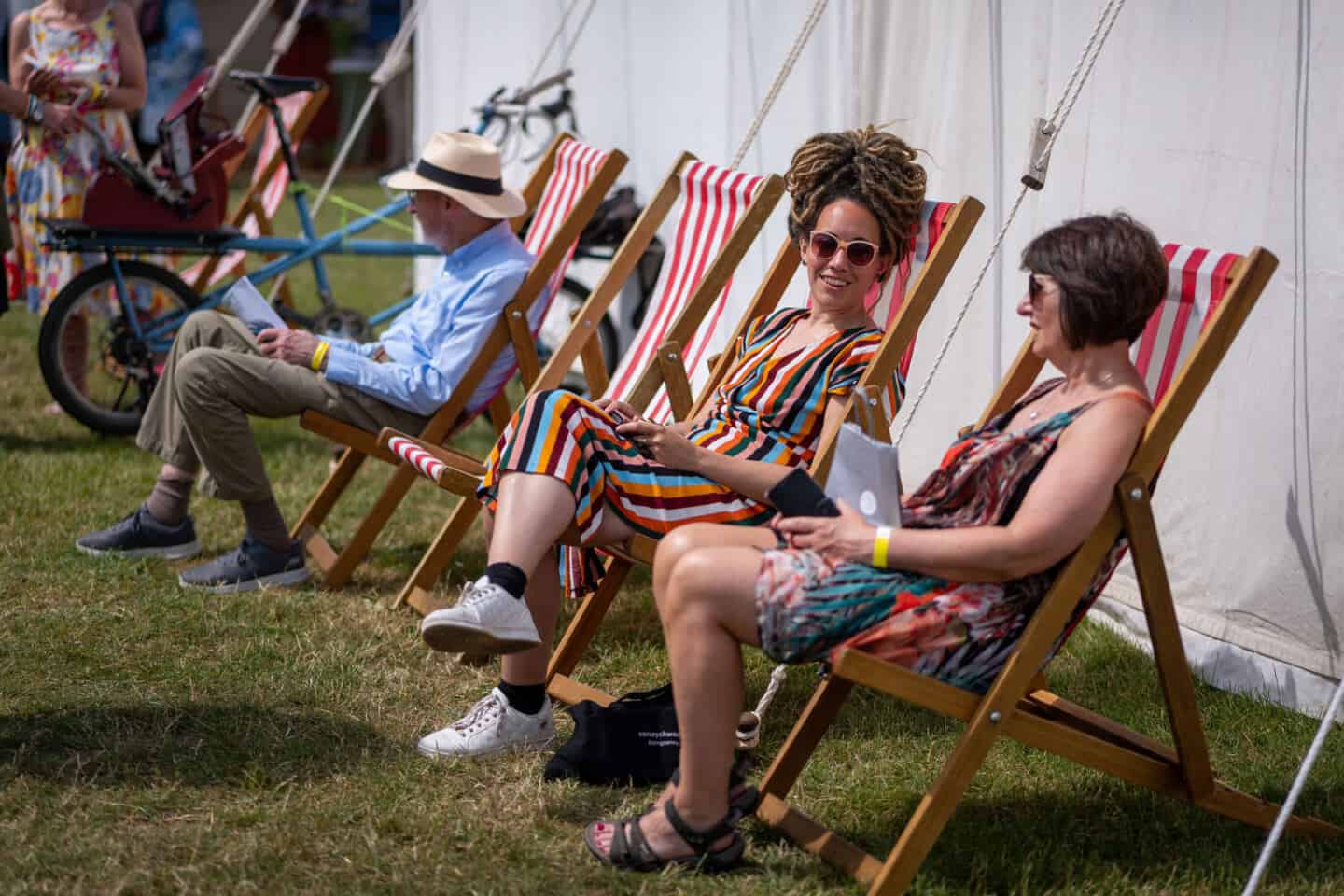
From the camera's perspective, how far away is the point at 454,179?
420 centimetres

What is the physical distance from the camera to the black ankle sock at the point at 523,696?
3240 mm

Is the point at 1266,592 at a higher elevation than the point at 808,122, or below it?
below

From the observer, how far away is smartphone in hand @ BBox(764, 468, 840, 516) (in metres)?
2.75

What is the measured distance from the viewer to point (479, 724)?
3221 millimetres

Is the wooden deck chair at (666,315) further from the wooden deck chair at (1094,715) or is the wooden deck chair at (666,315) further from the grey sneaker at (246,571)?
the wooden deck chair at (1094,715)

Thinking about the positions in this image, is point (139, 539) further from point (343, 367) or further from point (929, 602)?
point (929, 602)

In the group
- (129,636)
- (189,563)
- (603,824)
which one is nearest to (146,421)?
(189,563)

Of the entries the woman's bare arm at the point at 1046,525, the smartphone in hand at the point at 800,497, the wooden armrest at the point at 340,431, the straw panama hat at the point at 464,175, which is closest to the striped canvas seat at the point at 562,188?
the straw panama hat at the point at 464,175

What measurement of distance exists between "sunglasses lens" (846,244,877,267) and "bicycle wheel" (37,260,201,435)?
10.8 feet

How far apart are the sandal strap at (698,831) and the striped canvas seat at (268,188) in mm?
4410

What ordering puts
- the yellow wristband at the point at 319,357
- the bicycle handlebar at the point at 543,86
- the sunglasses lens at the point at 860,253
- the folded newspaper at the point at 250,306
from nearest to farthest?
the sunglasses lens at the point at 860,253 → the yellow wristband at the point at 319,357 → the folded newspaper at the point at 250,306 → the bicycle handlebar at the point at 543,86

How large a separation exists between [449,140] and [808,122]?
1.23 meters

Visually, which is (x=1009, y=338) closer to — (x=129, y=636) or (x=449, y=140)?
(x=449, y=140)

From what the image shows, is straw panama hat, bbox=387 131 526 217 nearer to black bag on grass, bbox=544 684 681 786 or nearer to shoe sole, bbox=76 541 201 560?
shoe sole, bbox=76 541 201 560
